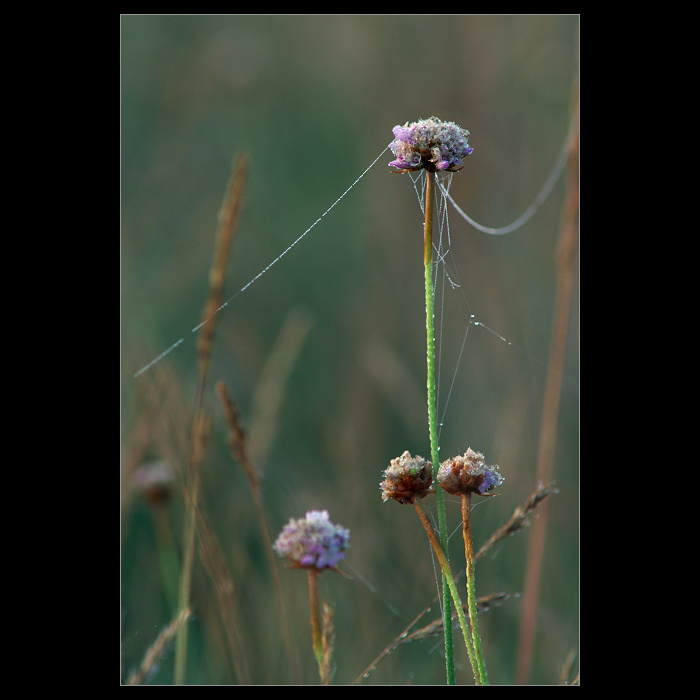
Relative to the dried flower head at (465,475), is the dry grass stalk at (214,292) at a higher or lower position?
higher

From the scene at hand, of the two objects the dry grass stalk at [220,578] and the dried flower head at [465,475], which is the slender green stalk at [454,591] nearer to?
the dried flower head at [465,475]

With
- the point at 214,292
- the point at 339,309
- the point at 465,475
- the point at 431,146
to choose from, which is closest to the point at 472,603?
the point at 465,475

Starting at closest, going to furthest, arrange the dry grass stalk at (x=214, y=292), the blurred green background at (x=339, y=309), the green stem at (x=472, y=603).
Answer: the green stem at (x=472, y=603), the dry grass stalk at (x=214, y=292), the blurred green background at (x=339, y=309)

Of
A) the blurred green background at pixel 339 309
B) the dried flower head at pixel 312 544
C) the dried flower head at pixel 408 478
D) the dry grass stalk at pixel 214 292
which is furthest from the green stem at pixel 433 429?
the blurred green background at pixel 339 309

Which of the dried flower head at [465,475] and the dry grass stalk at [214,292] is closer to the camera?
the dried flower head at [465,475]

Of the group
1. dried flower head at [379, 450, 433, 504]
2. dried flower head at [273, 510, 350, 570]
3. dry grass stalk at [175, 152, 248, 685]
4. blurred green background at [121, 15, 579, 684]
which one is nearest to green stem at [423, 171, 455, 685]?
dried flower head at [379, 450, 433, 504]

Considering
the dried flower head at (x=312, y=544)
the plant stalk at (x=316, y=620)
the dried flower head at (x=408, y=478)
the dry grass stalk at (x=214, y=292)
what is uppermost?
the dry grass stalk at (x=214, y=292)
